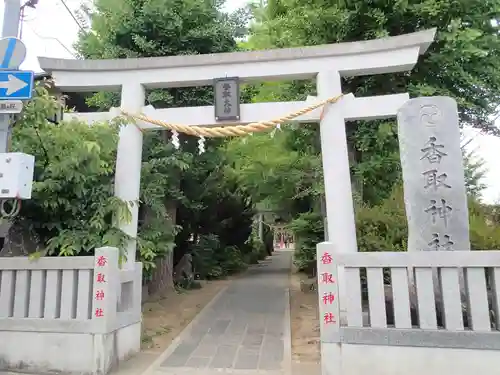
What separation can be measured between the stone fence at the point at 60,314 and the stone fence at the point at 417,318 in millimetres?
2880

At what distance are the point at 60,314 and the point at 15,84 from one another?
10.1 ft

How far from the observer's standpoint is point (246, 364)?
18.9 ft

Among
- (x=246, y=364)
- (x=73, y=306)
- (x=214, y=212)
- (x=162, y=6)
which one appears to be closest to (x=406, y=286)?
(x=246, y=364)

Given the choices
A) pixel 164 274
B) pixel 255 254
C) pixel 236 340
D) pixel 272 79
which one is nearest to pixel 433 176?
pixel 272 79

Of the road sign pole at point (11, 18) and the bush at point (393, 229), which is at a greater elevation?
the road sign pole at point (11, 18)

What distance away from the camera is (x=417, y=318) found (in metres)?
4.89

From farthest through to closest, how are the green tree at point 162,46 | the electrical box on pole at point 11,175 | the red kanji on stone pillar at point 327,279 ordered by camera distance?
the green tree at point 162,46 < the red kanji on stone pillar at point 327,279 < the electrical box on pole at point 11,175

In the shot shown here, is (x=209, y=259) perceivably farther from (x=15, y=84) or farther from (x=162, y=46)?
(x=15, y=84)

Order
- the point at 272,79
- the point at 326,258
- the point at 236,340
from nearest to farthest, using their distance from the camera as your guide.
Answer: the point at 326,258
the point at 236,340
the point at 272,79

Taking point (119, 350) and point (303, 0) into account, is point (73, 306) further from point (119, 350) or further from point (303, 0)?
point (303, 0)

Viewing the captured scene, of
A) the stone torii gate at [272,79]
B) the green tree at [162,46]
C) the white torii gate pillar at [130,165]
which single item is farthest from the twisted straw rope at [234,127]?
the green tree at [162,46]

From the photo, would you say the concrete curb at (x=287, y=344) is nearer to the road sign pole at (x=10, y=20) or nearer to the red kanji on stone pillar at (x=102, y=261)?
the red kanji on stone pillar at (x=102, y=261)

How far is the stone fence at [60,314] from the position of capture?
530 centimetres

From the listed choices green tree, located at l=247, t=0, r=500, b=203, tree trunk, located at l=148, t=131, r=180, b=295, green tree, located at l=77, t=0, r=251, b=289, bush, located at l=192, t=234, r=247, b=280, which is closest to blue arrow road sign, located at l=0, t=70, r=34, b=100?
green tree, located at l=77, t=0, r=251, b=289
